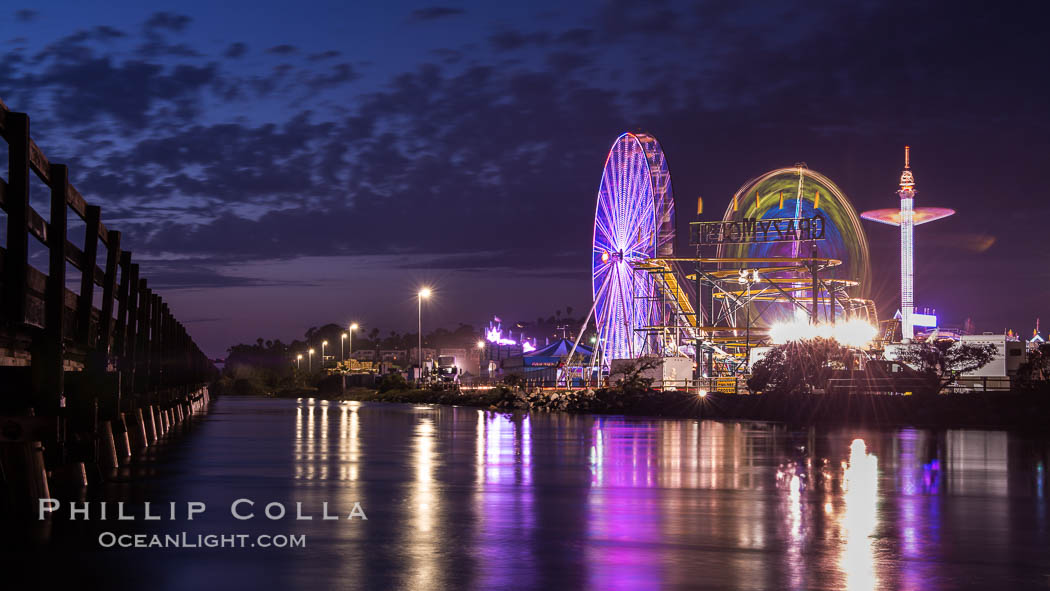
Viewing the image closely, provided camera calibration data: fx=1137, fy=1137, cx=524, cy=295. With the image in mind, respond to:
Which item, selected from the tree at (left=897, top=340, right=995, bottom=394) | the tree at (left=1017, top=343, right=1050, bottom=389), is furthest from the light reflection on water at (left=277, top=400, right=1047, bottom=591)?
the tree at (left=897, top=340, right=995, bottom=394)

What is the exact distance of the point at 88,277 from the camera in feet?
52.2

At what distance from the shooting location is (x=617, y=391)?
185 feet

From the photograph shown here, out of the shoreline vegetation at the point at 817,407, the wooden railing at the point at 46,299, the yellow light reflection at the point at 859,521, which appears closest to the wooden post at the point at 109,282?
the wooden railing at the point at 46,299

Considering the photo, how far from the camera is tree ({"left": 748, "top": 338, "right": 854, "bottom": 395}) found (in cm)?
5172

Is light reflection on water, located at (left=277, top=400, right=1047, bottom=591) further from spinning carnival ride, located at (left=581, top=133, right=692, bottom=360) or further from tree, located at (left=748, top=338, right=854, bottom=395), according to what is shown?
spinning carnival ride, located at (left=581, top=133, right=692, bottom=360)

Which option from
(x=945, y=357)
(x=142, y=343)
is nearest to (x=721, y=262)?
(x=945, y=357)

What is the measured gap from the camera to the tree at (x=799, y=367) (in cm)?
5172

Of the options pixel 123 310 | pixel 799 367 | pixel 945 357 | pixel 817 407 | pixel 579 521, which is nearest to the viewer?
pixel 579 521

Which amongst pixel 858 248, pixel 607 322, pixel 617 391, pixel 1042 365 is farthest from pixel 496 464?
pixel 858 248

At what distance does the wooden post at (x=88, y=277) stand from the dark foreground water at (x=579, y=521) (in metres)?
2.22

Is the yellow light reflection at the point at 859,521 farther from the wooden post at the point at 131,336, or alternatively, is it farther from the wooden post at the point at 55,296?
the wooden post at the point at 131,336

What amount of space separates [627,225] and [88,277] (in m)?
64.6

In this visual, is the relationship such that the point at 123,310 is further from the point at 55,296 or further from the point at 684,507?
the point at 684,507

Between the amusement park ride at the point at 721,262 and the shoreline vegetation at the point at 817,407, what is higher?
the amusement park ride at the point at 721,262
